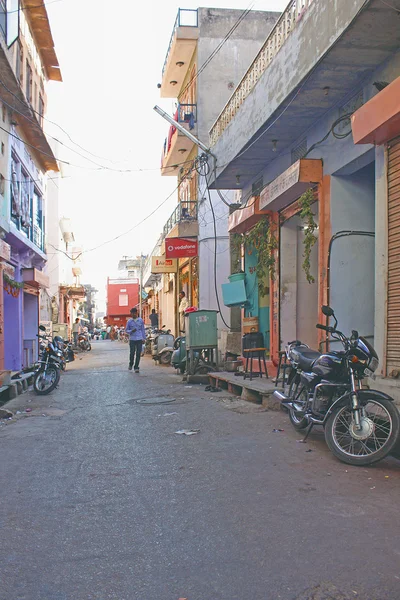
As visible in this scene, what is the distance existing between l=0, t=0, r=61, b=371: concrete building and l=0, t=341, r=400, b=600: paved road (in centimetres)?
758

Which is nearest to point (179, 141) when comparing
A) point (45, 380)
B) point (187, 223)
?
point (187, 223)

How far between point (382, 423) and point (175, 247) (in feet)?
52.2

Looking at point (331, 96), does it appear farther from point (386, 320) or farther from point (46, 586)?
point (46, 586)

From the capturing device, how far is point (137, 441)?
682 cm

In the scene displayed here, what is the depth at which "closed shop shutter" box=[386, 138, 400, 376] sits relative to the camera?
7094mm

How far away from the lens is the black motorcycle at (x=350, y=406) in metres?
5.27

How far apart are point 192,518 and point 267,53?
906cm

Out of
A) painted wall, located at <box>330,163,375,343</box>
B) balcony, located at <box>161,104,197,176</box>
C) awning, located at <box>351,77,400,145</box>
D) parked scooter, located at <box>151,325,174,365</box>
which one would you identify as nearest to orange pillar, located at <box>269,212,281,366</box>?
painted wall, located at <box>330,163,375,343</box>

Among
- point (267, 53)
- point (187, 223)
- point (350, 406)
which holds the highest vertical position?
point (267, 53)

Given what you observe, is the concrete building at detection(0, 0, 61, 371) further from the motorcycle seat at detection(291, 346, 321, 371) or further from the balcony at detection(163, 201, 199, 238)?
the motorcycle seat at detection(291, 346, 321, 371)

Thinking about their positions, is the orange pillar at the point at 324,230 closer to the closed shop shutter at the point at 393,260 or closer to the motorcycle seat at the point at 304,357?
the closed shop shutter at the point at 393,260

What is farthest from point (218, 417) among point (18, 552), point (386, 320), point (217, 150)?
point (217, 150)

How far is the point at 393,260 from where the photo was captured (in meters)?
7.18

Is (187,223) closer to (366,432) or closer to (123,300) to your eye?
(366,432)
